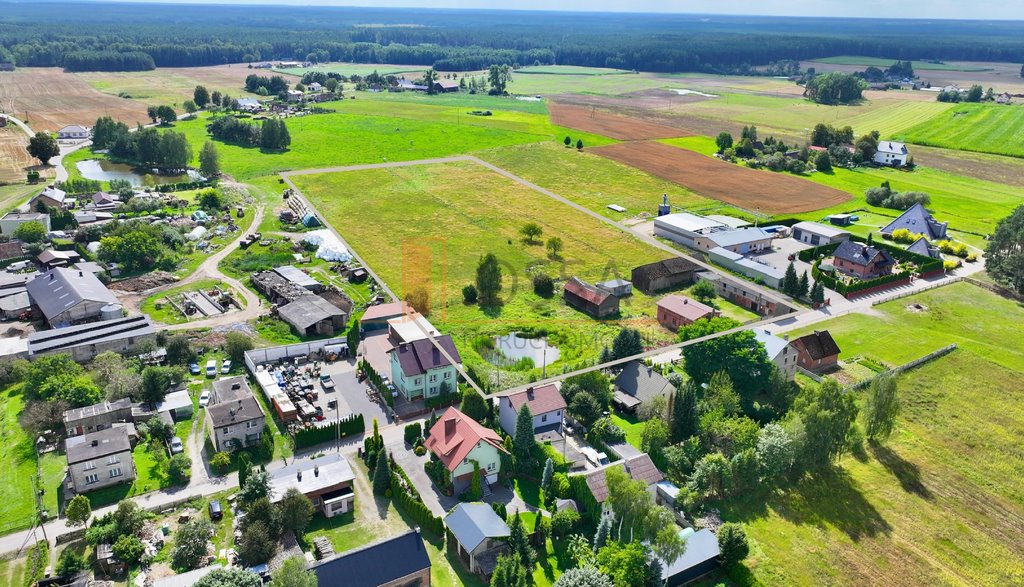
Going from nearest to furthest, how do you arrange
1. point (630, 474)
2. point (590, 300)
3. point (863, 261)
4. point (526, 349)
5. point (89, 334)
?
1. point (630, 474)
2. point (89, 334)
3. point (526, 349)
4. point (590, 300)
5. point (863, 261)

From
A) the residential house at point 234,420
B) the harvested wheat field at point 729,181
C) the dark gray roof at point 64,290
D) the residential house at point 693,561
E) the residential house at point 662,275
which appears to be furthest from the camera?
the harvested wheat field at point 729,181

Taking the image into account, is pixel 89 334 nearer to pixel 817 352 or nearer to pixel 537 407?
pixel 537 407

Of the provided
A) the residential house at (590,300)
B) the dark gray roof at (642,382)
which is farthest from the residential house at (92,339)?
the dark gray roof at (642,382)

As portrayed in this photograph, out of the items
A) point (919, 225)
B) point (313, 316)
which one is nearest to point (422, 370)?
point (313, 316)

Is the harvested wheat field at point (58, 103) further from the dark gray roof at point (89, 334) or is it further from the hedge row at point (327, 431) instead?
the hedge row at point (327, 431)

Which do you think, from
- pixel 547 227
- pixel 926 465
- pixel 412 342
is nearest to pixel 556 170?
pixel 547 227

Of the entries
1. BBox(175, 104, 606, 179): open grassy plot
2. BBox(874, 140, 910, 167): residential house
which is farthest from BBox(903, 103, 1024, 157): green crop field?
BBox(175, 104, 606, 179): open grassy plot
